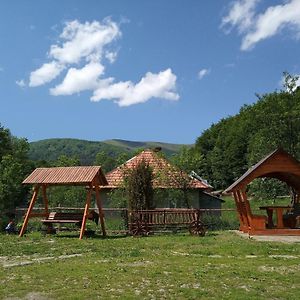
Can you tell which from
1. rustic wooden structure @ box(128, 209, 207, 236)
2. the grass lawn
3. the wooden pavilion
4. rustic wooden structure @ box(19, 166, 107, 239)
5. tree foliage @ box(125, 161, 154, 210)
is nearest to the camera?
the grass lawn

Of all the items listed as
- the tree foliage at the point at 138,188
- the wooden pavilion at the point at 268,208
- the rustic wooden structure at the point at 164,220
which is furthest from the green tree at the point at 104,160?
the rustic wooden structure at the point at 164,220

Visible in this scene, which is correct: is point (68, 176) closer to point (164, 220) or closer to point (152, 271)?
point (164, 220)

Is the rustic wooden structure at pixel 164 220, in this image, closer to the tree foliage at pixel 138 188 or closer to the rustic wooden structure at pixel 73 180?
the tree foliage at pixel 138 188

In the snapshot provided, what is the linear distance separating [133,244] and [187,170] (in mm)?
10715

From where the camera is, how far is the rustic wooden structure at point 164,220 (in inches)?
830

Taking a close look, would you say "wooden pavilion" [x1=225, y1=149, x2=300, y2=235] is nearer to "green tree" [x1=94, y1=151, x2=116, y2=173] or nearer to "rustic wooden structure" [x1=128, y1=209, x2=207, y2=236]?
"rustic wooden structure" [x1=128, y1=209, x2=207, y2=236]

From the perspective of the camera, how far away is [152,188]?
23688 millimetres

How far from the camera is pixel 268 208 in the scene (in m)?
22.5

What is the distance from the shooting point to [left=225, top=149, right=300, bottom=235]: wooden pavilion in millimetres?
21234

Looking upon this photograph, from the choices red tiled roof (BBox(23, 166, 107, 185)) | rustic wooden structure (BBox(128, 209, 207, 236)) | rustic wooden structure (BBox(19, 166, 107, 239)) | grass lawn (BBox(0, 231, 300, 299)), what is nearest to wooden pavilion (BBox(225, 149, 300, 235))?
rustic wooden structure (BBox(128, 209, 207, 236))

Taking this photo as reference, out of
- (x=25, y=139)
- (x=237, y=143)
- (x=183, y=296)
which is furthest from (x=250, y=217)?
(x=237, y=143)

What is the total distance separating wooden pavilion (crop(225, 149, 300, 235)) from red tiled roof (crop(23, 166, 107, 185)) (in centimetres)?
632

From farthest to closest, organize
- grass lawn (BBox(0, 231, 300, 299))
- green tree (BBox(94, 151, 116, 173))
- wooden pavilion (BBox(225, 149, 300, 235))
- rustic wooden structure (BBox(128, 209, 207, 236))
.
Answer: green tree (BBox(94, 151, 116, 173)) < wooden pavilion (BBox(225, 149, 300, 235)) < rustic wooden structure (BBox(128, 209, 207, 236)) < grass lawn (BBox(0, 231, 300, 299))

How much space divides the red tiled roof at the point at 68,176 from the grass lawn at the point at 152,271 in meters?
5.08
